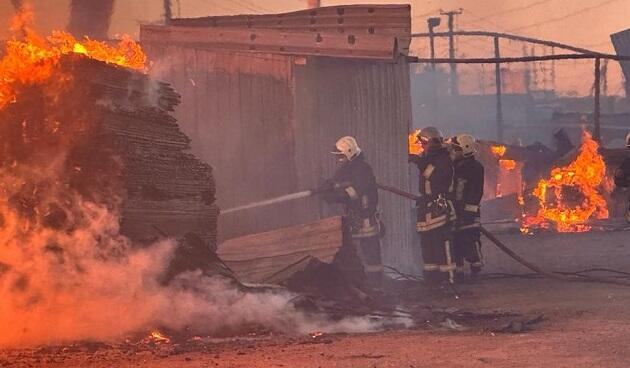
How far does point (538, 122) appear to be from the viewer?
139ft

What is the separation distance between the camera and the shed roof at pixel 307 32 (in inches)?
414

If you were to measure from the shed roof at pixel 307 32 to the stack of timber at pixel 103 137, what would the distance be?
11.3 ft

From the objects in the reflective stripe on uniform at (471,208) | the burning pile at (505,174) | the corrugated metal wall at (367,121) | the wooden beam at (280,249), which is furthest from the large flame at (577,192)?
the wooden beam at (280,249)

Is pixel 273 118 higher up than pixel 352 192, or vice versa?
pixel 273 118

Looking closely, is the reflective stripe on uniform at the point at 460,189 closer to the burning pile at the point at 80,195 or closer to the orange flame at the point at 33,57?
Answer: the burning pile at the point at 80,195

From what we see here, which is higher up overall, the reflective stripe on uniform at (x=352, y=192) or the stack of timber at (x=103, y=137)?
the stack of timber at (x=103, y=137)

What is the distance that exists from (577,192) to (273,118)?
1013 centimetres

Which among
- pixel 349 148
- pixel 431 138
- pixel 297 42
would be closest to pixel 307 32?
pixel 297 42

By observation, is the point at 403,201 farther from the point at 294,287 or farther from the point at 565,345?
the point at 565,345

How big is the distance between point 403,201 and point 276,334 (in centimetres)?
556

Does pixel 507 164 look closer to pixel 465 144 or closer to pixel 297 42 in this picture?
pixel 465 144

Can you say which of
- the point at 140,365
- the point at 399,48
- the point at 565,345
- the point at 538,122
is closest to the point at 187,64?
the point at 399,48

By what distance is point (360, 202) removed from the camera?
405 inches

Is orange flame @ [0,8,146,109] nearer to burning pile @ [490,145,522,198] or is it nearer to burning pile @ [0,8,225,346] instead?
burning pile @ [0,8,225,346]
